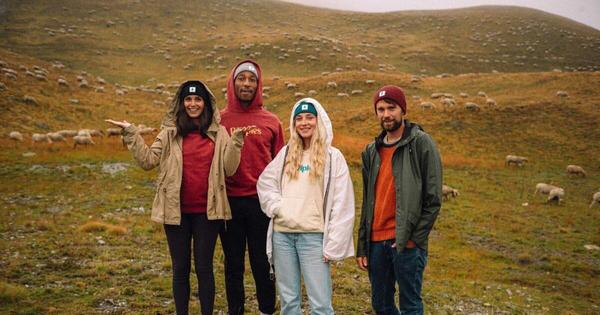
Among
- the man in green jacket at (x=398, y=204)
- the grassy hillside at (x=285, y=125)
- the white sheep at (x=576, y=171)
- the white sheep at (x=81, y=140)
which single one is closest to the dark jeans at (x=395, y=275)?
the man in green jacket at (x=398, y=204)

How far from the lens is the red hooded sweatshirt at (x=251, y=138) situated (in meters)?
5.64

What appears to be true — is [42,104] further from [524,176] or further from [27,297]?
[524,176]

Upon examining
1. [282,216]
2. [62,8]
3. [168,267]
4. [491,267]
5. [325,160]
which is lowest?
[491,267]

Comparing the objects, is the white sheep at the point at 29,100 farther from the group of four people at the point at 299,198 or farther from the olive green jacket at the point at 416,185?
the olive green jacket at the point at 416,185

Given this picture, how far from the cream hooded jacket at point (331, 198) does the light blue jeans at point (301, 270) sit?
0.51ft

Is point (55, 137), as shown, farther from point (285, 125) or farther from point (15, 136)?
point (285, 125)

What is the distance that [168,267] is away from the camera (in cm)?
902

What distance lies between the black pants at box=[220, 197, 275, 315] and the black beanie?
57.9 inches

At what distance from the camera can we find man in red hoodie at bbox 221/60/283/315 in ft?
18.5

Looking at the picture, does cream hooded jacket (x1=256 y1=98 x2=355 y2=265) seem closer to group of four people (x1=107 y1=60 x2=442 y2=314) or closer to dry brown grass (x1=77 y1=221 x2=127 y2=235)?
group of four people (x1=107 y1=60 x2=442 y2=314)

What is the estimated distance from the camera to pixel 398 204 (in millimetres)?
4598

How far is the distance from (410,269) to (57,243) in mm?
9038

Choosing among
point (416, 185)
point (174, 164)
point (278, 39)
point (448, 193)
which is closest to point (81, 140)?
point (448, 193)

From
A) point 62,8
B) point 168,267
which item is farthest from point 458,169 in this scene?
point 62,8
